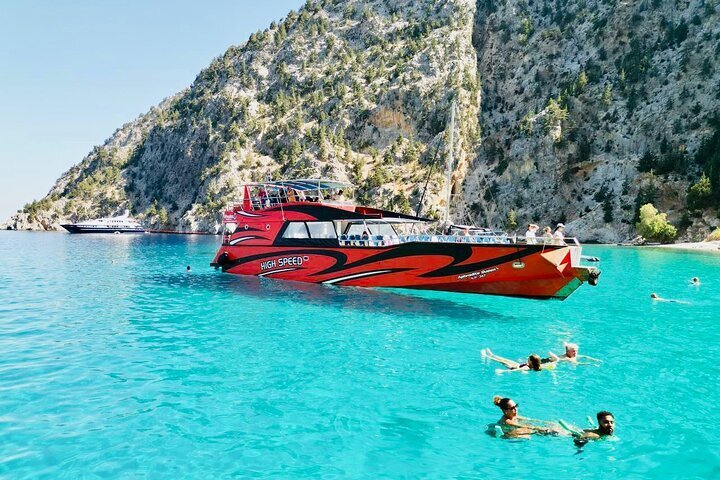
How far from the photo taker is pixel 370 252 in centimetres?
2373

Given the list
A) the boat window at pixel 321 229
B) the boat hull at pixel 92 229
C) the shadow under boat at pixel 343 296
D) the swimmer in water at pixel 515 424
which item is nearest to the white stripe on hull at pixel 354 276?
the shadow under boat at pixel 343 296

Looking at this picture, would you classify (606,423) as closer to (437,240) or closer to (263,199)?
(437,240)

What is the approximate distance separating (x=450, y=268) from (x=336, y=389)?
11.6m

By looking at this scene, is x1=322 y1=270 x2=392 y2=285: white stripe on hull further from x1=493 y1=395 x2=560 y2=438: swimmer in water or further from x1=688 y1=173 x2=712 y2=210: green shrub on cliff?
x1=688 y1=173 x2=712 y2=210: green shrub on cliff

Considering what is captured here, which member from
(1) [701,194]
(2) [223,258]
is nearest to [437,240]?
(2) [223,258]

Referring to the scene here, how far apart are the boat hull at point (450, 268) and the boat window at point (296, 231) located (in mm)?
767

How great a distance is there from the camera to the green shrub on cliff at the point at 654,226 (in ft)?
243

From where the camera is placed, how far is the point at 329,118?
135m

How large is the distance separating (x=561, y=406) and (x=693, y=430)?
2.35 metres

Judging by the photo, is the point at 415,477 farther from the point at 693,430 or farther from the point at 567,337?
the point at 567,337

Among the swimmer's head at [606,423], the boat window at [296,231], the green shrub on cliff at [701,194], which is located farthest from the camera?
the green shrub on cliff at [701,194]

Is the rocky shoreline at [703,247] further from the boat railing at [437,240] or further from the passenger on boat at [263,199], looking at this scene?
the passenger on boat at [263,199]

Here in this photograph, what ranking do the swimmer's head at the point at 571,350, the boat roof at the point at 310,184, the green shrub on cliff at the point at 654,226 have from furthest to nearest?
the green shrub on cliff at the point at 654,226 < the boat roof at the point at 310,184 < the swimmer's head at the point at 571,350

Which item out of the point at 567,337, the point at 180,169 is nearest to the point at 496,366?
the point at 567,337
